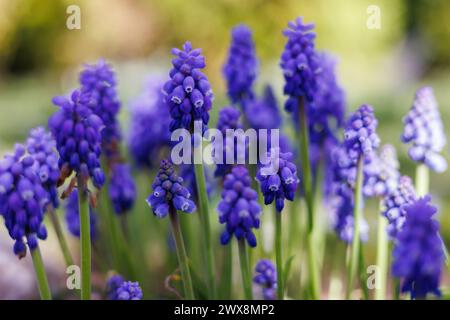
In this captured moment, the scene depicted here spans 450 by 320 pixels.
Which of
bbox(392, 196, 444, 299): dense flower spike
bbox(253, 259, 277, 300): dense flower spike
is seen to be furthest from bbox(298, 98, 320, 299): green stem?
bbox(392, 196, 444, 299): dense flower spike

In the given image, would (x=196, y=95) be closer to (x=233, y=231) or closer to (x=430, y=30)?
(x=233, y=231)

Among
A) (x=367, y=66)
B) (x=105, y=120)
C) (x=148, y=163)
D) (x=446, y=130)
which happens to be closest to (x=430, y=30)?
(x=367, y=66)

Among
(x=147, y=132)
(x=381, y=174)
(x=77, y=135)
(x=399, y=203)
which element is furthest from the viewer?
(x=147, y=132)

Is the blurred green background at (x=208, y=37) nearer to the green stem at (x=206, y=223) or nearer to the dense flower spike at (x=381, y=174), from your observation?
the dense flower spike at (x=381, y=174)

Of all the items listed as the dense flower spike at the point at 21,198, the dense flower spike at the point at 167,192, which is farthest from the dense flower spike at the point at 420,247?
the dense flower spike at the point at 21,198

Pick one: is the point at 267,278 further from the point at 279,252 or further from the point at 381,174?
the point at 381,174

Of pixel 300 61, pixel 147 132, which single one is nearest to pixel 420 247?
pixel 300 61
